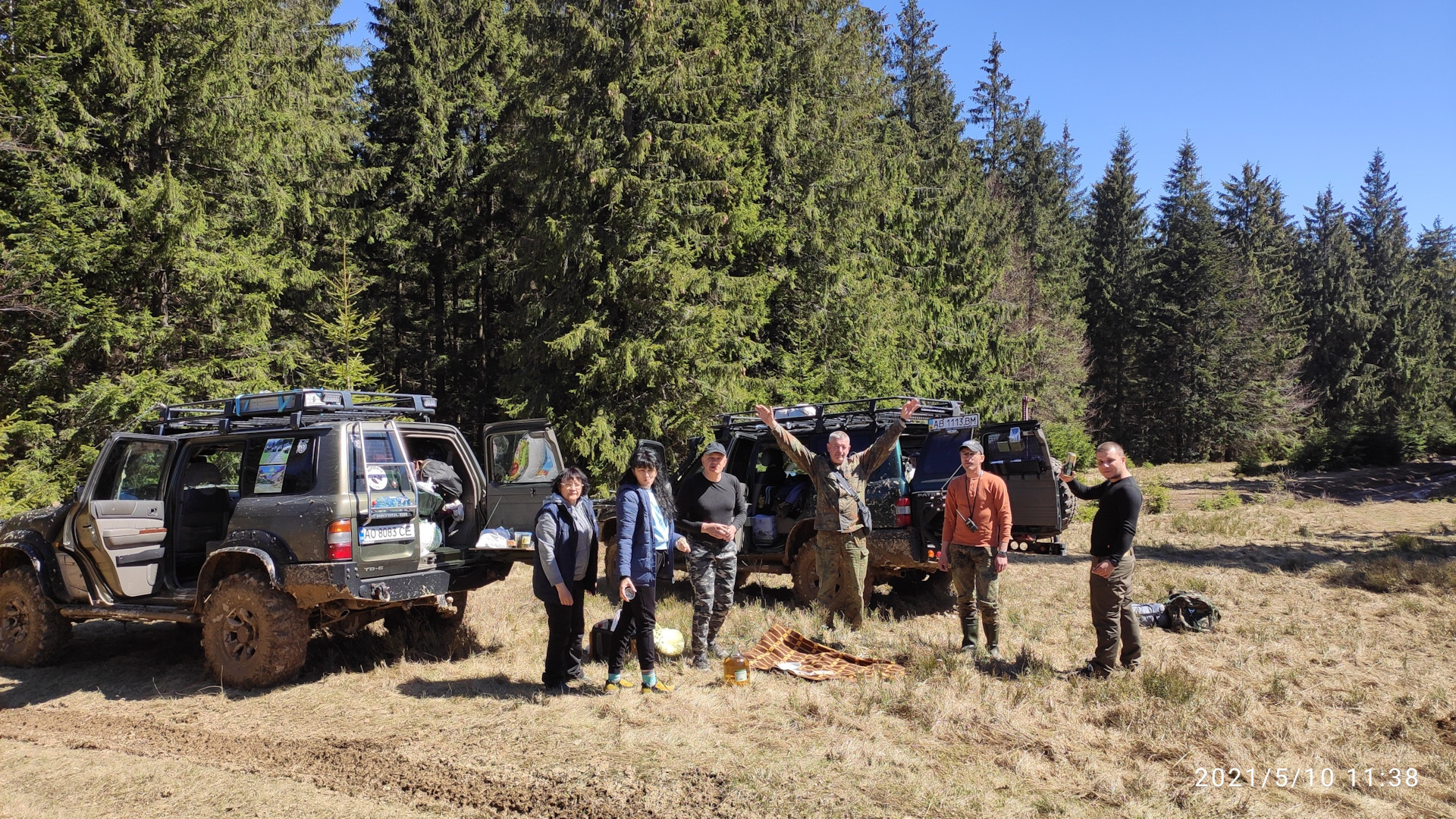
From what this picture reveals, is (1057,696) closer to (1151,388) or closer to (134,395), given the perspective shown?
(134,395)

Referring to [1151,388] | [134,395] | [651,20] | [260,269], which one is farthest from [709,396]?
[1151,388]

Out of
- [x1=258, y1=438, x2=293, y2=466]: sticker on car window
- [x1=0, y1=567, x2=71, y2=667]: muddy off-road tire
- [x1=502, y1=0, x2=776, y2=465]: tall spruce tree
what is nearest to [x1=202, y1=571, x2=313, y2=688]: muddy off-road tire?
[x1=258, y1=438, x2=293, y2=466]: sticker on car window

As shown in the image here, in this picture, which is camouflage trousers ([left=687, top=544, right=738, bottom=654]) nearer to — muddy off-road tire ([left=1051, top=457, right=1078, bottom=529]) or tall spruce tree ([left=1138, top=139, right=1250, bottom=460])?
muddy off-road tire ([left=1051, top=457, right=1078, bottom=529])

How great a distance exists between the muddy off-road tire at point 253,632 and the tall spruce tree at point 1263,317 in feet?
115

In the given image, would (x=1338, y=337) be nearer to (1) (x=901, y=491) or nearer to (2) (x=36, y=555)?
(1) (x=901, y=491)

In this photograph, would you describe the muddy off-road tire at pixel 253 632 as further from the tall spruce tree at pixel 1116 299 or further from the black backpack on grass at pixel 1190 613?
the tall spruce tree at pixel 1116 299

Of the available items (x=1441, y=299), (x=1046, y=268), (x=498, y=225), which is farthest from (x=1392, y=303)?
(x=498, y=225)

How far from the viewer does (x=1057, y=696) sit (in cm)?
576

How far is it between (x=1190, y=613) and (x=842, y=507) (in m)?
3.67

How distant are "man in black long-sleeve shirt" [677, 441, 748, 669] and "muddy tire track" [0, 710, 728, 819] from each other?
210 cm

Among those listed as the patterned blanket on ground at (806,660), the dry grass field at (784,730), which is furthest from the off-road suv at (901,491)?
the patterned blanket on ground at (806,660)

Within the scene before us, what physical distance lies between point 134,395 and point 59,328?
5.04ft

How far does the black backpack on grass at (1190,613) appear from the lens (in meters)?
7.92
